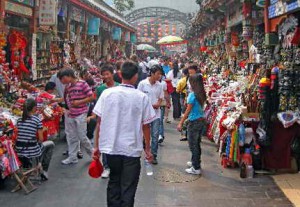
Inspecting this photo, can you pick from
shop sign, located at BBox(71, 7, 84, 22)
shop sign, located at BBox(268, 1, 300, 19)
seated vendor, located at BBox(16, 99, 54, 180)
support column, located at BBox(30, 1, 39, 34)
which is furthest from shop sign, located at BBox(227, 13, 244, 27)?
seated vendor, located at BBox(16, 99, 54, 180)

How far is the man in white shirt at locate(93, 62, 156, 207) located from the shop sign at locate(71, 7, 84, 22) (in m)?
9.79

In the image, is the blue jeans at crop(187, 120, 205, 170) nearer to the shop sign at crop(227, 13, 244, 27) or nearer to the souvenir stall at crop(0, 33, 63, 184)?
the souvenir stall at crop(0, 33, 63, 184)

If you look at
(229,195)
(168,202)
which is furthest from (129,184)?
(229,195)

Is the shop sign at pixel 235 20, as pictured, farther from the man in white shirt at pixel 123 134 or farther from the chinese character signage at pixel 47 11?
the man in white shirt at pixel 123 134

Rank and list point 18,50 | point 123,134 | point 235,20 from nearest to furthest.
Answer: point 123,134, point 18,50, point 235,20

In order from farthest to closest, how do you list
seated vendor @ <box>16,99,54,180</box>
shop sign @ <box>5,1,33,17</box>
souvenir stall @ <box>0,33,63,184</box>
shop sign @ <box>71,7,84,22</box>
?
1. shop sign @ <box>71,7,84,22</box>
2. shop sign @ <box>5,1,33,17</box>
3. seated vendor @ <box>16,99,54,180</box>
4. souvenir stall @ <box>0,33,63,184</box>

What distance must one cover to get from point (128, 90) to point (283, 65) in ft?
12.3

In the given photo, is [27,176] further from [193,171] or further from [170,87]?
[170,87]

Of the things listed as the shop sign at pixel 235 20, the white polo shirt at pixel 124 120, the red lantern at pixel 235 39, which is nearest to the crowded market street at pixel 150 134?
the white polo shirt at pixel 124 120

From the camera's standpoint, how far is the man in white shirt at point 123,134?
13.3 ft

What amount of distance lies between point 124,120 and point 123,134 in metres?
0.14

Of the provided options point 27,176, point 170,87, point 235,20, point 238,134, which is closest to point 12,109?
point 27,176

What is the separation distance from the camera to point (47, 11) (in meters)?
10.1

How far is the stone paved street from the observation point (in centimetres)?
536
